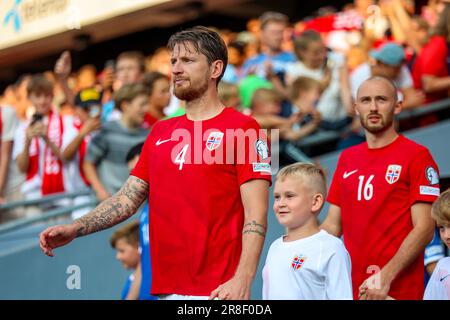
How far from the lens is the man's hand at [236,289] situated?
16.5 ft

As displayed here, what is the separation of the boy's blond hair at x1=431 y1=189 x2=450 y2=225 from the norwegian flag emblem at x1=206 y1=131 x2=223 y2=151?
55.9 inches

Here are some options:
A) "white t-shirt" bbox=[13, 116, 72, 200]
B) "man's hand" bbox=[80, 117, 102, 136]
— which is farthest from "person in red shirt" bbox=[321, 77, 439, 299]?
"white t-shirt" bbox=[13, 116, 72, 200]

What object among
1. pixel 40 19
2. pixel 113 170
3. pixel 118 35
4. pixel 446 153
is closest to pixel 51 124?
pixel 113 170

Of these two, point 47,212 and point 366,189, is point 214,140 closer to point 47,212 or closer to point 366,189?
point 366,189

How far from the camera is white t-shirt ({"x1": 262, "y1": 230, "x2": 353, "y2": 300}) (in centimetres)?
570

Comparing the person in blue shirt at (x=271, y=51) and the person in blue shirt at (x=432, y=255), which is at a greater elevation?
the person in blue shirt at (x=271, y=51)

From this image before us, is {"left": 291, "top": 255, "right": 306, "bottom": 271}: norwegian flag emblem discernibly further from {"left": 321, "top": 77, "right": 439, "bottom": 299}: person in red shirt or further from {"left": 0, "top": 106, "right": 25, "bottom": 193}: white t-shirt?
{"left": 0, "top": 106, "right": 25, "bottom": 193}: white t-shirt

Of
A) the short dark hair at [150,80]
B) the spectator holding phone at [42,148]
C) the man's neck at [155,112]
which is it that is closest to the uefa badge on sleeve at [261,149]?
the short dark hair at [150,80]

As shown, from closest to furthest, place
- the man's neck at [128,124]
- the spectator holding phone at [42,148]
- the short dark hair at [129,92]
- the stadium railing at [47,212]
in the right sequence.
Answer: the short dark hair at [129,92]
the man's neck at [128,124]
the stadium railing at [47,212]
the spectator holding phone at [42,148]

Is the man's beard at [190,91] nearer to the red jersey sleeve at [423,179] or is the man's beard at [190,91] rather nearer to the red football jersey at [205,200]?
the red football jersey at [205,200]

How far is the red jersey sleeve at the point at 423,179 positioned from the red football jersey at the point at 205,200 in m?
1.26

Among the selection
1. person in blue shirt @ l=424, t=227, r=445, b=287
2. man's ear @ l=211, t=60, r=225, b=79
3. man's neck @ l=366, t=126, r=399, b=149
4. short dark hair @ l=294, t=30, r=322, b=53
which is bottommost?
person in blue shirt @ l=424, t=227, r=445, b=287

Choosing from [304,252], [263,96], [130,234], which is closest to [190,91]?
[304,252]

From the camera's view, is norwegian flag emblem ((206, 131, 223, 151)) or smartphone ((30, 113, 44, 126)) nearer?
norwegian flag emblem ((206, 131, 223, 151))
